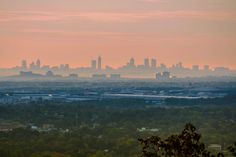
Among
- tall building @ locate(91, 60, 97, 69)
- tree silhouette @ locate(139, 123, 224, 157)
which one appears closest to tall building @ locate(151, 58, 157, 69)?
tall building @ locate(91, 60, 97, 69)

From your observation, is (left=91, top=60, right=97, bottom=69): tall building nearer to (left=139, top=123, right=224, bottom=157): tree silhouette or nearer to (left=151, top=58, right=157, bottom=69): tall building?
(left=151, top=58, right=157, bottom=69): tall building

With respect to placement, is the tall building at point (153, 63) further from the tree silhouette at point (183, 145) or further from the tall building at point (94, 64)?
the tree silhouette at point (183, 145)

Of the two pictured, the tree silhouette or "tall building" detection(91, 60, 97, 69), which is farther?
"tall building" detection(91, 60, 97, 69)

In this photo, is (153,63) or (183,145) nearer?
(183,145)

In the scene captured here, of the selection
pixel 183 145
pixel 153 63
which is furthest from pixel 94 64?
pixel 183 145

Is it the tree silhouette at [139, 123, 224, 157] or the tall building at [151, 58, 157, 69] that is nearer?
the tree silhouette at [139, 123, 224, 157]

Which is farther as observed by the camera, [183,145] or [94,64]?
[94,64]

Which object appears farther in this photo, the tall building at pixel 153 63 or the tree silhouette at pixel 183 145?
the tall building at pixel 153 63

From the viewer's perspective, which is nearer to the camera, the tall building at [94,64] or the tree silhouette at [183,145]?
the tree silhouette at [183,145]

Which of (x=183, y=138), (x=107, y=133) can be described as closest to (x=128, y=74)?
(x=107, y=133)

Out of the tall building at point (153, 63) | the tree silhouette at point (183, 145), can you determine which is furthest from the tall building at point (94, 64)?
the tree silhouette at point (183, 145)

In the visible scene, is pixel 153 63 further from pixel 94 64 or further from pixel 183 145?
pixel 183 145
